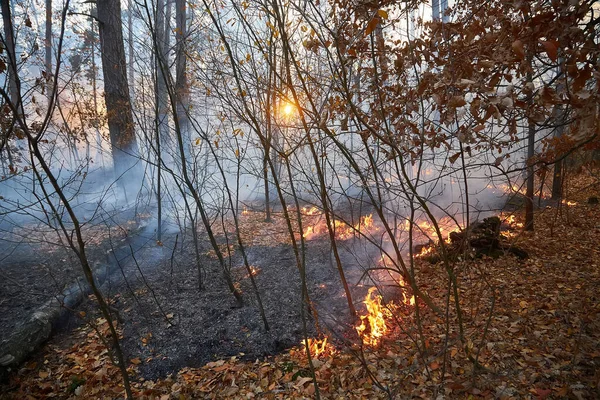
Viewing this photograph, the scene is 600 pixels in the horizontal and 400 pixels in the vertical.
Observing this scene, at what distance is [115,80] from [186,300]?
642 centimetres

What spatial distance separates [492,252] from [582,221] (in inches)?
118

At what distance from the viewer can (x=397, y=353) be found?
3.94 meters

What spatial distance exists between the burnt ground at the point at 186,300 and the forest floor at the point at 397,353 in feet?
0.12

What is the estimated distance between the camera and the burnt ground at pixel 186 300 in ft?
14.8

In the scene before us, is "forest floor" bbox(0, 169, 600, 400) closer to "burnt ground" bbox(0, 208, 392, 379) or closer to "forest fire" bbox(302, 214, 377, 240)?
"burnt ground" bbox(0, 208, 392, 379)

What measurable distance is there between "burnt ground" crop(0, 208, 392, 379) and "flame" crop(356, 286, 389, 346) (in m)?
0.24

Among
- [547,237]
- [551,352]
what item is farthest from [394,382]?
[547,237]

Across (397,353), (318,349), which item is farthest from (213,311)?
(397,353)

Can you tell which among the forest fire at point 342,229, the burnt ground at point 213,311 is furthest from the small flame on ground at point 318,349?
the forest fire at point 342,229

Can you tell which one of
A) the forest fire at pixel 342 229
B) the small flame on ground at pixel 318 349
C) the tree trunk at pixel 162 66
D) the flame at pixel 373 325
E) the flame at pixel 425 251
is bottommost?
the small flame on ground at pixel 318 349

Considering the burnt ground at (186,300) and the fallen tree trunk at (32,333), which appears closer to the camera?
the fallen tree trunk at (32,333)

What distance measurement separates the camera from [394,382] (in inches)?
135

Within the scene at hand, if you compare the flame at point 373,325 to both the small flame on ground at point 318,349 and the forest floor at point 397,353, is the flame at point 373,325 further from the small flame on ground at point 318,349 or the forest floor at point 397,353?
the small flame on ground at point 318,349

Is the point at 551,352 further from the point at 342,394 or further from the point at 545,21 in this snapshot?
the point at 545,21
